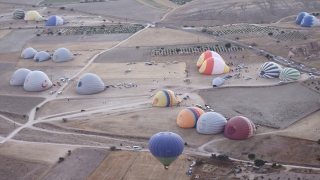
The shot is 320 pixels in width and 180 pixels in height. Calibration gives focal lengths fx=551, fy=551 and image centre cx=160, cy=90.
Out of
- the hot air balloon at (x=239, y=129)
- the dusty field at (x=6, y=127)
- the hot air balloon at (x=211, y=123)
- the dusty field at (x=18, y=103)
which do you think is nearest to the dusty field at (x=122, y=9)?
A: the dusty field at (x=18, y=103)

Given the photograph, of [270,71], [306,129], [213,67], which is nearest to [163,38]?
[213,67]

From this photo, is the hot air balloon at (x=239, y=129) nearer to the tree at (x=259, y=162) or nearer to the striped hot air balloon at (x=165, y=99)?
the tree at (x=259, y=162)

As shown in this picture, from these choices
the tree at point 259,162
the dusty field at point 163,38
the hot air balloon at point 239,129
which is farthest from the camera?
the dusty field at point 163,38

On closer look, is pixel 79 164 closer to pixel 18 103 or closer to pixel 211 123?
pixel 211 123

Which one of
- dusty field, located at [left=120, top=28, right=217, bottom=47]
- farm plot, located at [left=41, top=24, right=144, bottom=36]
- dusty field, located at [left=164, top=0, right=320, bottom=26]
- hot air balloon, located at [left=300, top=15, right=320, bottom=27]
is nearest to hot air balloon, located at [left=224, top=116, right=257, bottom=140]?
dusty field, located at [left=120, top=28, right=217, bottom=47]

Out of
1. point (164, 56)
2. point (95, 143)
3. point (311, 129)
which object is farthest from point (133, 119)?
point (164, 56)
